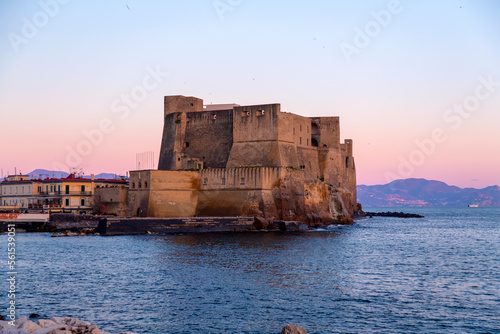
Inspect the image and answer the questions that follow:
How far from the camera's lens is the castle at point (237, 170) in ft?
159

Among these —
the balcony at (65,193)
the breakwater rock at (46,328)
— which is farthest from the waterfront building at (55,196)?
the breakwater rock at (46,328)

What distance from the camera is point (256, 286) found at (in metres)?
23.1

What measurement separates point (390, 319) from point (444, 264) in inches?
538

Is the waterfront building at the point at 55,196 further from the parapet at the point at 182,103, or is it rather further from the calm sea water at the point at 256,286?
the calm sea water at the point at 256,286

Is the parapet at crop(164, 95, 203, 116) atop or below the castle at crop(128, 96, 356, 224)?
atop

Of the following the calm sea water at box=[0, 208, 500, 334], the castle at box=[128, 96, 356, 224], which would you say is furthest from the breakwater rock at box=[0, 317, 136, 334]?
the castle at box=[128, 96, 356, 224]

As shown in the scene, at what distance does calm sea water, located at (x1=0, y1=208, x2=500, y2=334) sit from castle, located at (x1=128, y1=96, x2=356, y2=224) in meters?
10.0

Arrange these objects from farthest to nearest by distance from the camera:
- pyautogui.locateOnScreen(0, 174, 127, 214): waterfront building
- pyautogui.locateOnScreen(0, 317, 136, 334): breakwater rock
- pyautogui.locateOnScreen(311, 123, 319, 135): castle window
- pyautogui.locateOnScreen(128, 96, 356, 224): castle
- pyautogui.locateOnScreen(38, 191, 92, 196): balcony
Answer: pyautogui.locateOnScreen(311, 123, 319, 135): castle window, pyautogui.locateOnScreen(38, 191, 92, 196): balcony, pyautogui.locateOnScreen(0, 174, 127, 214): waterfront building, pyautogui.locateOnScreen(128, 96, 356, 224): castle, pyautogui.locateOnScreen(0, 317, 136, 334): breakwater rock

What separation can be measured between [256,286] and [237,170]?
26.4 meters

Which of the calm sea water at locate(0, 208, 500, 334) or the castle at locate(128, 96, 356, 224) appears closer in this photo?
the calm sea water at locate(0, 208, 500, 334)

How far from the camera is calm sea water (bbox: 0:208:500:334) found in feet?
59.0

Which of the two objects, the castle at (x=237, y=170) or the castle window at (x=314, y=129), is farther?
the castle window at (x=314, y=129)

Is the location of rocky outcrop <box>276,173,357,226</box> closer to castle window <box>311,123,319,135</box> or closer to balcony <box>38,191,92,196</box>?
castle window <box>311,123,319,135</box>

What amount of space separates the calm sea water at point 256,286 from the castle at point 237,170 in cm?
1004
